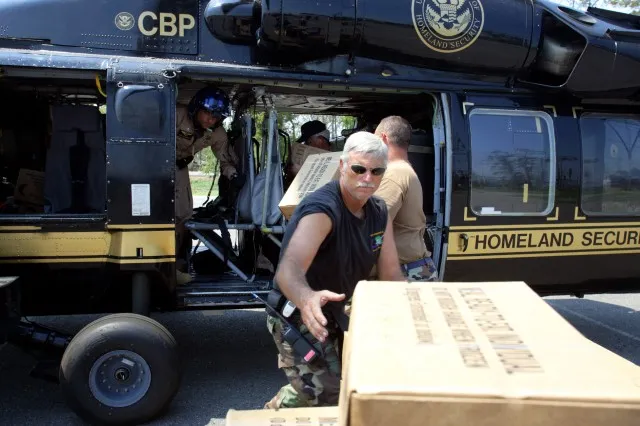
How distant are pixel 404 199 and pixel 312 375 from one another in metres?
1.56

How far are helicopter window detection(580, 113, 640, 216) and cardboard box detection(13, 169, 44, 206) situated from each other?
4.54 m

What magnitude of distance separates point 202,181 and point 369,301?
2402cm

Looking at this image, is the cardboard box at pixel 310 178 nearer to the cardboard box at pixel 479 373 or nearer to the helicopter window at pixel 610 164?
the helicopter window at pixel 610 164

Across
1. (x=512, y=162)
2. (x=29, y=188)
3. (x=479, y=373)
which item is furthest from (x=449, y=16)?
(x=479, y=373)

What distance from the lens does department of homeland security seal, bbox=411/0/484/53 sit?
4590 millimetres

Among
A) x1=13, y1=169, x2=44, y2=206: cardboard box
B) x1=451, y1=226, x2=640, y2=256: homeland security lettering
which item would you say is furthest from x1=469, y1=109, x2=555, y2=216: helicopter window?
x1=13, y1=169, x2=44, y2=206: cardboard box

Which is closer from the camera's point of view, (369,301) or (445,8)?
(369,301)

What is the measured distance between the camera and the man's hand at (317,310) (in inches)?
83.1

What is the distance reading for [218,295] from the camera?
4.52 meters

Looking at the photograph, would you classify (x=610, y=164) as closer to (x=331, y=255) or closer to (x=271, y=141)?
(x=271, y=141)

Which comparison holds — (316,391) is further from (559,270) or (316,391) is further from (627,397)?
(559,270)

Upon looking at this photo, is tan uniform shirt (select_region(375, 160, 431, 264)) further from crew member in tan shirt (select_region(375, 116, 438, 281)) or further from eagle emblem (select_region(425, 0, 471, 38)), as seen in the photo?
eagle emblem (select_region(425, 0, 471, 38))

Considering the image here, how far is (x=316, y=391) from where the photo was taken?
8.64 ft

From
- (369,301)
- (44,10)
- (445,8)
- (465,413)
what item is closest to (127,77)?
(44,10)
